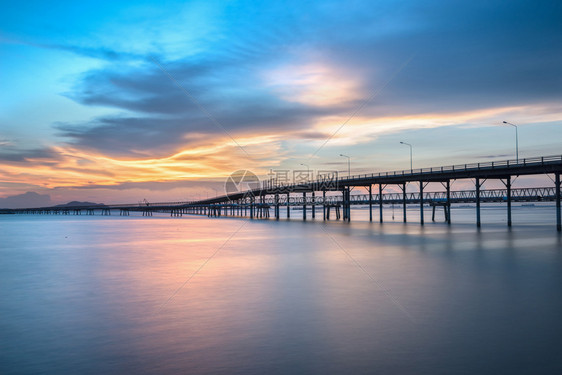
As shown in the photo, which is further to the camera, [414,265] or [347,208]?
[347,208]

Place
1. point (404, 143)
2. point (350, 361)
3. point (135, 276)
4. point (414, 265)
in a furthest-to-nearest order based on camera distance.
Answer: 1. point (404, 143)
2. point (414, 265)
3. point (135, 276)
4. point (350, 361)

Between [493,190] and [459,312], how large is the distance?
74014 millimetres

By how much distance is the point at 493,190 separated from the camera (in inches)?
3164

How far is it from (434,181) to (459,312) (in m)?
67.6

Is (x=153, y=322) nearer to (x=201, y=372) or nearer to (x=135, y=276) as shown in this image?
(x=201, y=372)

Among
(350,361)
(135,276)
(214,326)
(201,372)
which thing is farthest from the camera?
(135,276)

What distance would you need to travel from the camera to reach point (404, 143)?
87.6 meters

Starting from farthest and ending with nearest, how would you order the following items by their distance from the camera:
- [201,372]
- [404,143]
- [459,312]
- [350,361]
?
[404,143] < [459,312] < [350,361] < [201,372]

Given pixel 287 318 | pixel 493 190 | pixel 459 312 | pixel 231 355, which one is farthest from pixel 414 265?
pixel 493 190

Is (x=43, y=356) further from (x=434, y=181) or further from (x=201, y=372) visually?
(x=434, y=181)

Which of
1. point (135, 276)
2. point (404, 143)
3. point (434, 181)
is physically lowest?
point (135, 276)

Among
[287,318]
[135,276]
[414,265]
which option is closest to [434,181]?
[414,265]

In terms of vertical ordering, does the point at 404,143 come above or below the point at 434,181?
above

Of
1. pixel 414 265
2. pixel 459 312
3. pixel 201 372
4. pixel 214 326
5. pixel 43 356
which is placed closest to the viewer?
pixel 201 372
